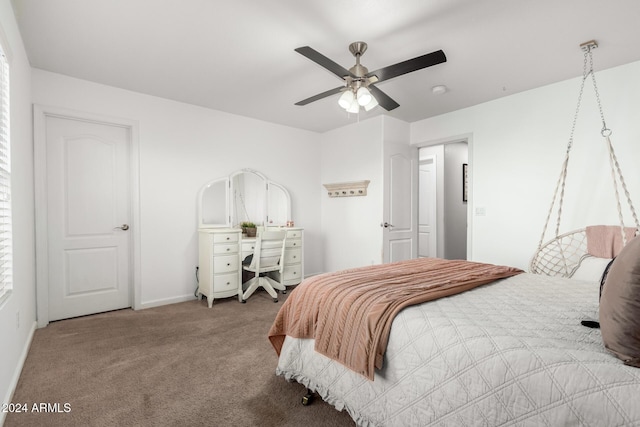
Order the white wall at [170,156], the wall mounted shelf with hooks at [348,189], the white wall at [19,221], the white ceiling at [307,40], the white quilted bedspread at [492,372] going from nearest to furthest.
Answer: the white quilted bedspread at [492,372] → the white wall at [19,221] → the white ceiling at [307,40] → the white wall at [170,156] → the wall mounted shelf with hooks at [348,189]

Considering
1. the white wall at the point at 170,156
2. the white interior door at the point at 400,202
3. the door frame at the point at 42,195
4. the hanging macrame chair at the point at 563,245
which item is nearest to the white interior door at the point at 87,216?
the door frame at the point at 42,195

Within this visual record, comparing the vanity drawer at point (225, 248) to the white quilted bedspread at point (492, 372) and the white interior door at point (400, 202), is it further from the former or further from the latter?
the white quilted bedspread at point (492, 372)

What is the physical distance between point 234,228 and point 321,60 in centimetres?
259

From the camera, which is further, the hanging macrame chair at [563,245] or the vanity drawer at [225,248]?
the vanity drawer at [225,248]

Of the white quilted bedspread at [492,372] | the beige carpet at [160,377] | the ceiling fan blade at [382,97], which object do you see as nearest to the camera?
the white quilted bedspread at [492,372]

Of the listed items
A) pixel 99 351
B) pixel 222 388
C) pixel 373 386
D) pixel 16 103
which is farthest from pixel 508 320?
pixel 16 103

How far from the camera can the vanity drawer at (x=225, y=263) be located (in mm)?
3523

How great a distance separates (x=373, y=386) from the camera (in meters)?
1.41

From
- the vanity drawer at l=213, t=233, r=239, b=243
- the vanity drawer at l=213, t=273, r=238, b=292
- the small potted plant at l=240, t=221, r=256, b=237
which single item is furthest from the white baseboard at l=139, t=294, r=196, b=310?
the small potted plant at l=240, t=221, r=256, b=237

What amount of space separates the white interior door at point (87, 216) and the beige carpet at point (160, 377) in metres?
0.29

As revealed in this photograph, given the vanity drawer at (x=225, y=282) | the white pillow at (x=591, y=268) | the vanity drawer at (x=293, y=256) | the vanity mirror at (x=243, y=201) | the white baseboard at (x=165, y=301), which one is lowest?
the white baseboard at (x=165, y=301)

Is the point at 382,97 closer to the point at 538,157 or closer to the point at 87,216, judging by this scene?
the point at 538,157

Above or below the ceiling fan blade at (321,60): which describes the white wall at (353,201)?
below

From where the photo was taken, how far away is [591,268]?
2.49 m
